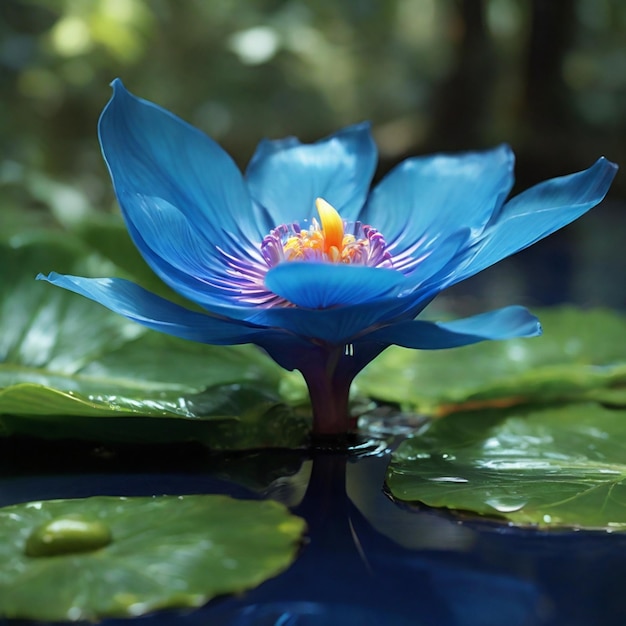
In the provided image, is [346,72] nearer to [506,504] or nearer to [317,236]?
[317,236]

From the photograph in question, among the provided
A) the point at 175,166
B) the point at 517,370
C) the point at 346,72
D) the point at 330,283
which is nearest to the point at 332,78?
the point at 346,72

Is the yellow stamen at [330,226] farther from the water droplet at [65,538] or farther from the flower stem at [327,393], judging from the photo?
the water droplet at [65,538]

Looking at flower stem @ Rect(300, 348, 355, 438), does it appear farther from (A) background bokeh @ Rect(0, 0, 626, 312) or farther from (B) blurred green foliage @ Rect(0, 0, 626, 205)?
(B) blurred green foliage @ Rect(0, 0, 626, 205)

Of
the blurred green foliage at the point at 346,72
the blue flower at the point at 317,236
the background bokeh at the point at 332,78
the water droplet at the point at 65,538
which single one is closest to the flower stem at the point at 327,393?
the blue flower at the point at 317,236

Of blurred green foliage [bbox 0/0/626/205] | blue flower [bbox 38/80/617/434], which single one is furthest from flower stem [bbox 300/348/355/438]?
blurred green foliage [bbox 0/0/626/205]

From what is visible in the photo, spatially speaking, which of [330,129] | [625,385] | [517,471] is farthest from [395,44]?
[517,471]

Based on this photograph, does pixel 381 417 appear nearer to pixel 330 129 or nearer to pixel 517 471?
pixel 517 471
